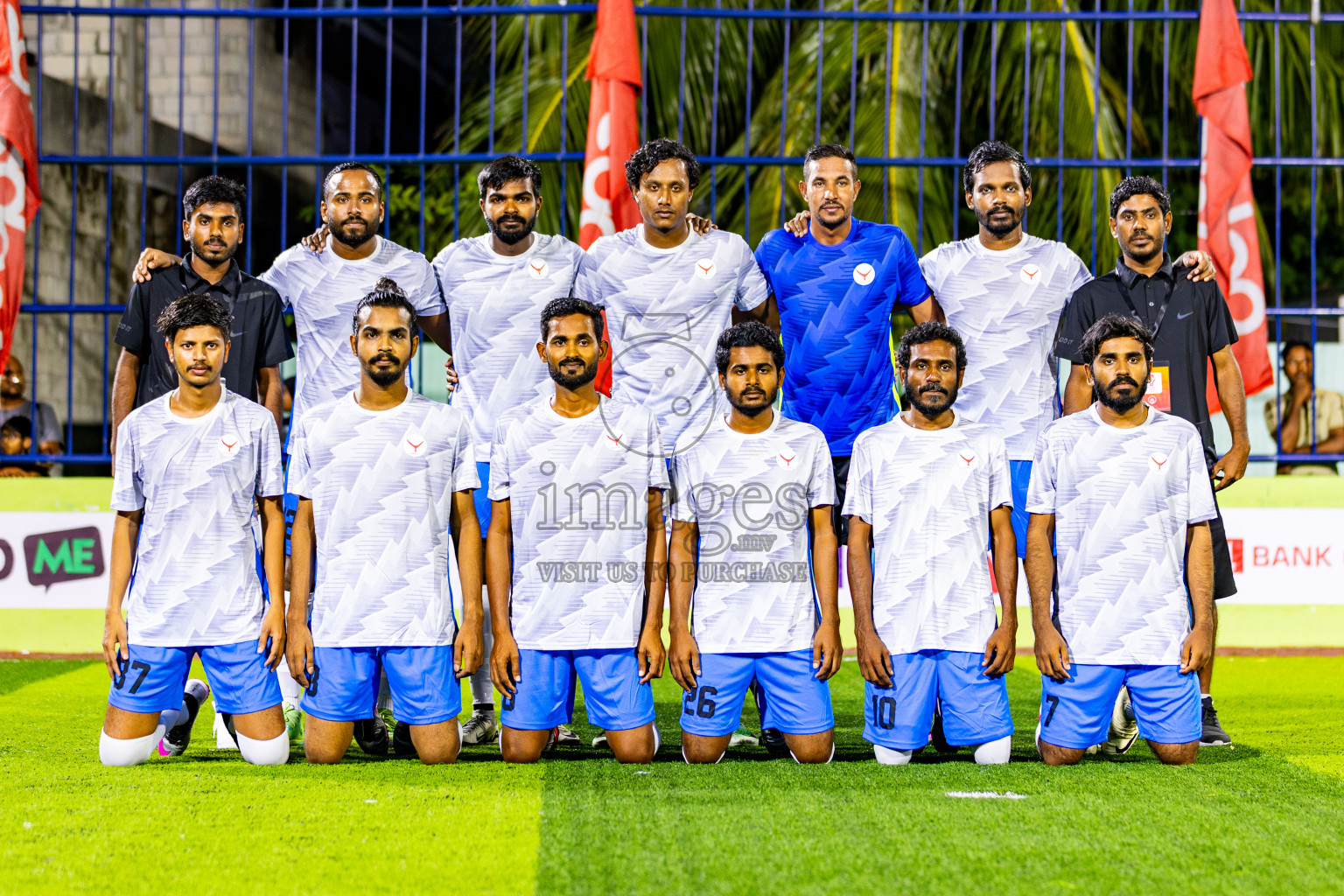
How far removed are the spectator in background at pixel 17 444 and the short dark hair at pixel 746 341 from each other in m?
4.88

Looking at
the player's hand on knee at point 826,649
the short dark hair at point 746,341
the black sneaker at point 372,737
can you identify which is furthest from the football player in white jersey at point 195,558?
the player's hand on knee at point 826,649

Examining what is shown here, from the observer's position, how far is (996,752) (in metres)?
4.58

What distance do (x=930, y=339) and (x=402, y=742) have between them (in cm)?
226

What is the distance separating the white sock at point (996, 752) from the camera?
4574 mm

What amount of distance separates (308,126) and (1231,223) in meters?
11.5

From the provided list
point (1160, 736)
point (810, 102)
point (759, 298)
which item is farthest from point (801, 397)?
point (810, 102)

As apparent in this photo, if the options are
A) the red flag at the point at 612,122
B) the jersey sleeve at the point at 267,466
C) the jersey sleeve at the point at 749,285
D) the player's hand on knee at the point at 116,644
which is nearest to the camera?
the player's hand on knee at the point at 116,644

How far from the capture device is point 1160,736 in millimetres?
4562

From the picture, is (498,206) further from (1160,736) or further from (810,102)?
(810,102)

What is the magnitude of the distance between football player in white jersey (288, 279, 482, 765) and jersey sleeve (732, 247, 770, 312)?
4.10ft

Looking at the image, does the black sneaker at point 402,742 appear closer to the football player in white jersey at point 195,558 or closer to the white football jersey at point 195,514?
the football player in white jersey at point 195,558

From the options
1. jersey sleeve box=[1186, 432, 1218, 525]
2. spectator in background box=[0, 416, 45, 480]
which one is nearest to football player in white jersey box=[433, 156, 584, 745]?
jersey sleeve box=[1186, 432, 1218, 525]

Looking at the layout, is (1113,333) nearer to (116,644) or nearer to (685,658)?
(685,658)

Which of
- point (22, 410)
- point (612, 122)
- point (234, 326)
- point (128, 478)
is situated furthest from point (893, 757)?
point (22, 410)
